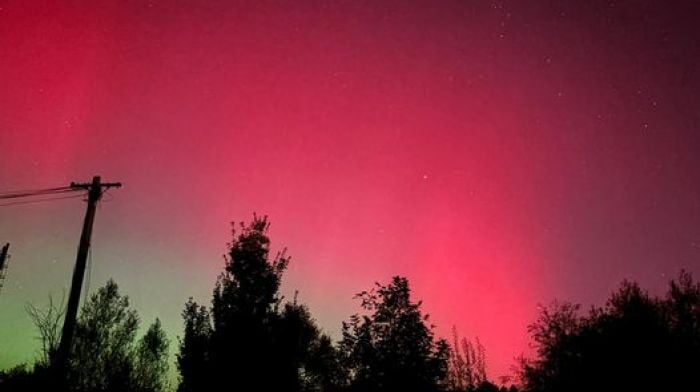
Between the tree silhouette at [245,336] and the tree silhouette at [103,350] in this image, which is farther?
the tree silhouette at [103,350]

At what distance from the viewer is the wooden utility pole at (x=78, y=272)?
47.3 feet

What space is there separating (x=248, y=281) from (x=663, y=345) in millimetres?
24475

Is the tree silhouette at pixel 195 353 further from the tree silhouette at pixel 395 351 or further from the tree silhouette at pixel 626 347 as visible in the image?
the tree silhouette at pixel 626 347

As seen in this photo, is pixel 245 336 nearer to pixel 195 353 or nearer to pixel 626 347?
pixel 195 353

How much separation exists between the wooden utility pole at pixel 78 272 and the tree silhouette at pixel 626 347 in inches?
1060

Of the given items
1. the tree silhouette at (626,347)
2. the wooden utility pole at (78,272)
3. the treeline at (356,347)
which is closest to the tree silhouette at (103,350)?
the treeline at (356,347)

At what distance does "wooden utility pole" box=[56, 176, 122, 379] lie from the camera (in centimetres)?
1441

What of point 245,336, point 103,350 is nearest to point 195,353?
point 245,336

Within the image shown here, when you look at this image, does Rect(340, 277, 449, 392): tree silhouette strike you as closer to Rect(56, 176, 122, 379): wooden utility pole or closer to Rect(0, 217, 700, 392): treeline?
Rect(0, 217, 700, 392): treeline

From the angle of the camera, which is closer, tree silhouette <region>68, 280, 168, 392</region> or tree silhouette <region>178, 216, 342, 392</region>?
tree silhouette <region>178, 216, 342, 392</region>

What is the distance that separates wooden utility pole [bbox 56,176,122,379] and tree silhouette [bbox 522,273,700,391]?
88.3 feet

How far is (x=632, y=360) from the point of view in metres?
26.2

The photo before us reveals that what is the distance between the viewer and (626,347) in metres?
27.1

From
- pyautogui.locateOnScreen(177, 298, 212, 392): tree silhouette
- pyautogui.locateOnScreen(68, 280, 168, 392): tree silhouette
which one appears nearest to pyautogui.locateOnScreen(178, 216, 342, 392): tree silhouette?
pyautogui.locateOnScreen(177, 298, 212, 392): tree silhouette
